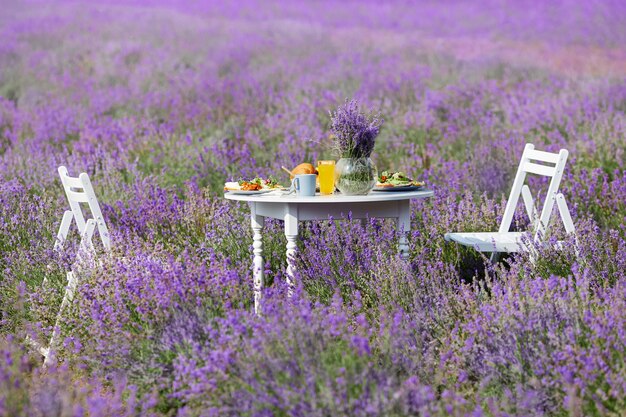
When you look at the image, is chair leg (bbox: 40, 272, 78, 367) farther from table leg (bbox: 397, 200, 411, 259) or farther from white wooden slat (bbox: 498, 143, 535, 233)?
white wooden slat (bbox: 498, 143, 535, 233)

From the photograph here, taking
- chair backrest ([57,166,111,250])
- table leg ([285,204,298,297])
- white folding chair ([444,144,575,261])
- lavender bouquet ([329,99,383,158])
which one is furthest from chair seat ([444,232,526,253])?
chair backrest ([57,166,111,250])

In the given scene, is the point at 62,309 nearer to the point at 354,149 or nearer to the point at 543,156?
the point at 354,149

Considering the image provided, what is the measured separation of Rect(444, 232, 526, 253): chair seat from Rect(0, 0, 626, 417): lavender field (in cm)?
15

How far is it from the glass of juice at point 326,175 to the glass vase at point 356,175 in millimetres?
76

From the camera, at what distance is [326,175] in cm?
375

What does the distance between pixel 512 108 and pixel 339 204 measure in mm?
4952

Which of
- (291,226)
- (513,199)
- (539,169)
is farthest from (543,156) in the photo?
(291,226)

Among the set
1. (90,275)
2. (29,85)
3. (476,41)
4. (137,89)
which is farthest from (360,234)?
(476,41)

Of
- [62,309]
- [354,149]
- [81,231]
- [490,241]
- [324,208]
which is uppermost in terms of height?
[354,149]

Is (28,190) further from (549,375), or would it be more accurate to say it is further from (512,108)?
(512,108)

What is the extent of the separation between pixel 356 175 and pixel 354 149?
11 cm

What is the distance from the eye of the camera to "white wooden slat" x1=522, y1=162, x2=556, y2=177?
14.0 ft

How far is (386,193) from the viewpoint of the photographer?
376 cm

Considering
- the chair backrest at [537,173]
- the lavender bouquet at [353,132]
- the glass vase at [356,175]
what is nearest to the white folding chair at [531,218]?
the chair backrest at [537,173]
